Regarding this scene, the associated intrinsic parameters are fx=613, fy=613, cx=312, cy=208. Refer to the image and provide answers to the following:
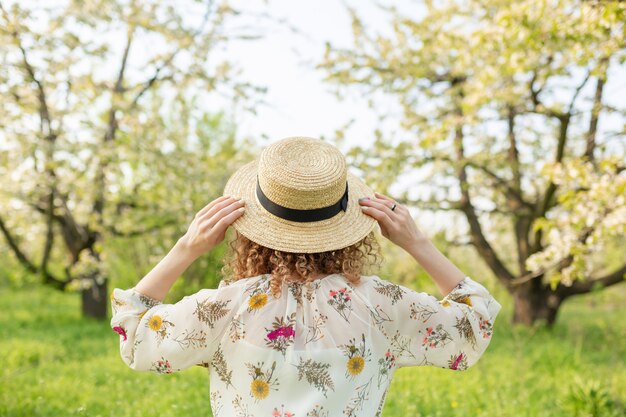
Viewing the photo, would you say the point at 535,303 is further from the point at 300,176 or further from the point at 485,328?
the point at 300,176

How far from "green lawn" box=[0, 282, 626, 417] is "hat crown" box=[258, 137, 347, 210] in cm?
171

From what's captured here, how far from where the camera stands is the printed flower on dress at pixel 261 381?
181 cm

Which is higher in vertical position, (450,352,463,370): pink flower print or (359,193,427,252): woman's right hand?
(359,193,427,252): woman's right hand

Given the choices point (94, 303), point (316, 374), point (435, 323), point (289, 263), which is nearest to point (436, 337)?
point (435, 323)

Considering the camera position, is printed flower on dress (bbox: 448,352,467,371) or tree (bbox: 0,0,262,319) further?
tree (bbox: 0,0,262,319)

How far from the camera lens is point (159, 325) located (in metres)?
1.84

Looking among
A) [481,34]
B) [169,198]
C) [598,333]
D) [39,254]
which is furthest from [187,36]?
[39,254]

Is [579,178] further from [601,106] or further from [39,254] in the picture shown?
[39,254]

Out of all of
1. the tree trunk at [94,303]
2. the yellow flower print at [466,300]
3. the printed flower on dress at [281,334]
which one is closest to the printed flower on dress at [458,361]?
the yellow flower print at [466,300]

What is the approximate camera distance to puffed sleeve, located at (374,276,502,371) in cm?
188

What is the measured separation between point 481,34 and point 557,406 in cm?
327

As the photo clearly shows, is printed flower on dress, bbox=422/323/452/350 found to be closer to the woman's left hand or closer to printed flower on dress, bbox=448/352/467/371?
printed flower on dress, bbox=448/352/467/371

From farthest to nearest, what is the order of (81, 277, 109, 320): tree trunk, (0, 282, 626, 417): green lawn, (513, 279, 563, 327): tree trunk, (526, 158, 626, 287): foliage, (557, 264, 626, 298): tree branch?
(81, 277, 109, 320): tree trunk → (513, 279, 563, 327): tree trunk → (557, 264, 626, 298): tree branch → (526, 158, 626, 287): foliage → (0, 282, 626, 417): green lawn

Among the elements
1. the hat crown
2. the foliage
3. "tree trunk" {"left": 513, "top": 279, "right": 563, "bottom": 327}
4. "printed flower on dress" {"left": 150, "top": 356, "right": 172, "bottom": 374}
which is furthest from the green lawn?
"tree trunk" {"left": 513, "top": 279, "right": 563, "bottom": 327}
